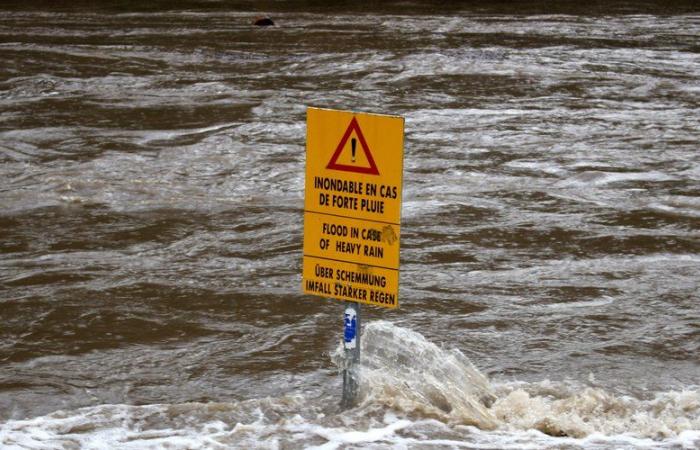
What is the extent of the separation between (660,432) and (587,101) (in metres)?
11.1

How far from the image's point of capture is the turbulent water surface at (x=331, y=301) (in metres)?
6.07

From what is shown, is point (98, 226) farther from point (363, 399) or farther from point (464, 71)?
point (464, 71)

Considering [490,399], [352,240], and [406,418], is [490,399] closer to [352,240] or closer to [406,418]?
[406,418]

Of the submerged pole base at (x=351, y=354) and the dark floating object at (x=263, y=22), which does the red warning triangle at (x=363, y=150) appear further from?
the dark floating object at (x=263, y=22)

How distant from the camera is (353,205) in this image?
5.51 metres

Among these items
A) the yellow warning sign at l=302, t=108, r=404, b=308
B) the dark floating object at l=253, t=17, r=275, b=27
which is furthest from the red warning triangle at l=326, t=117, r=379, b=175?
the dark floating object at l=253, t=17, r=275, b=27

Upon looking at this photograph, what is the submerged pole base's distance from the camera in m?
5.72

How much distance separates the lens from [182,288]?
8289mm

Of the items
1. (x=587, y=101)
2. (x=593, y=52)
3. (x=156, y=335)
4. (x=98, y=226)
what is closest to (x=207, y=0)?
(x=593, y=52)

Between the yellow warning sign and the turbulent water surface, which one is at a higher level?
the yellow warning sign

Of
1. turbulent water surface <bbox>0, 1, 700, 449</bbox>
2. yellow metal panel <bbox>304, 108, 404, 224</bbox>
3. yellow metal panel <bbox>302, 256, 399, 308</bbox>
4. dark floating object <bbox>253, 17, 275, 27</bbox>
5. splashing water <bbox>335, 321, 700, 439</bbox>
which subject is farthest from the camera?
dark floating object <bbox>253, 17, 275, 27</bbox>

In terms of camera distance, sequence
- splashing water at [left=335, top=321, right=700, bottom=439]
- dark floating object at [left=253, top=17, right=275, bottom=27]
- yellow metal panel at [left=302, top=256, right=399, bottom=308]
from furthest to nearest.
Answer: dark floating object at [left=253, top=17, right=275, bottom=27] → splashing water at [left=335, top=321, right=700, bottom=439] → yellow metal panel at [left=302, top=256, right=399, bottom=308]

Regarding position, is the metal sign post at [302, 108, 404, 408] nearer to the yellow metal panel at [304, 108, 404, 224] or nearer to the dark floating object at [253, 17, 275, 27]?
the yellow metal panel at [304, 108, 404, 224]

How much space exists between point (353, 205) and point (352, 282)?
13.6 inches
